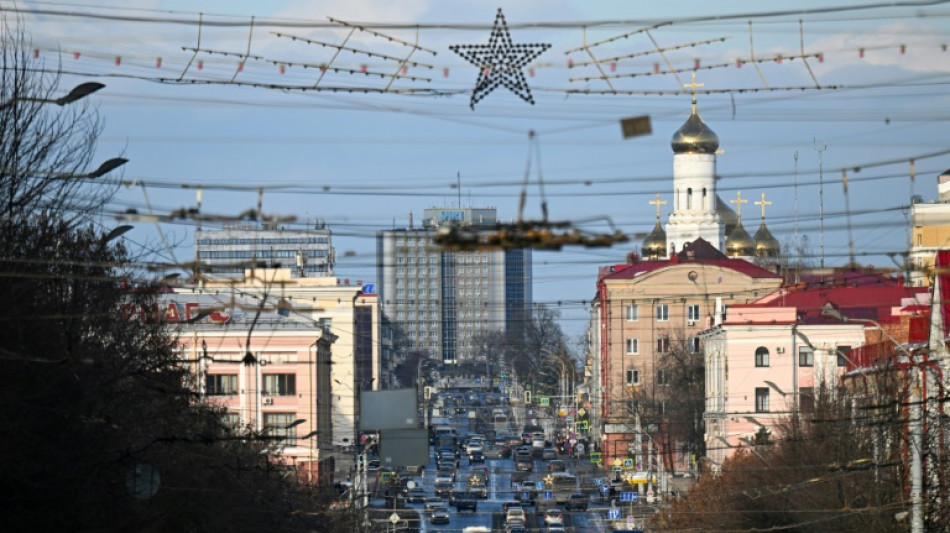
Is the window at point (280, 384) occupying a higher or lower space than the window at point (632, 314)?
lower

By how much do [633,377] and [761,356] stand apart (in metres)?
34.2

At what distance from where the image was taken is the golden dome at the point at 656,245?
132m

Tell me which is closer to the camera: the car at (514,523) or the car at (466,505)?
the car at (514,523)

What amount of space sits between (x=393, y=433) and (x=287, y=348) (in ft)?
108

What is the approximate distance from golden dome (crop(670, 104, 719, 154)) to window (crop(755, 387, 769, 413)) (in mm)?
49769

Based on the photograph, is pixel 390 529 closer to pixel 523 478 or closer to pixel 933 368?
pixel 523 478

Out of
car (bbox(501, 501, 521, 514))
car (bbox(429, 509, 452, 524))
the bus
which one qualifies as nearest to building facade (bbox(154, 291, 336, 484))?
car (bbox(429, 509, 452, 524))

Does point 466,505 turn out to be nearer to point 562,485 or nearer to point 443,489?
point 443,489

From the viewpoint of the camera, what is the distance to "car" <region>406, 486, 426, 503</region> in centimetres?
8791

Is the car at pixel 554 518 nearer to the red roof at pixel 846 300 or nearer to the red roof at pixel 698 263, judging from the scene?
the red roof at pixel 846 300

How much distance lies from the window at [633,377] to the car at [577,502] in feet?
96.8

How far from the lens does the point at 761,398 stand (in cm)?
8156

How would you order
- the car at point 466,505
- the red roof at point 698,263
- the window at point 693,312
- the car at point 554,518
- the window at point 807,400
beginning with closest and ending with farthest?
the window at point 807,400 → the car at point 554,518 → the car at point 466,505 → the window at point 693,312 → the red roof at point 698,263

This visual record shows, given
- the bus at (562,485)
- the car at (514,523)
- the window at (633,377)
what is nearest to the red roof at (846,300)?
the bus at (562,485)
